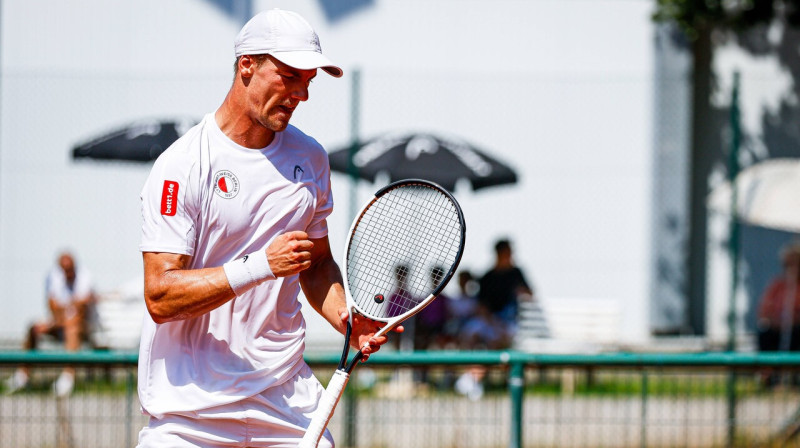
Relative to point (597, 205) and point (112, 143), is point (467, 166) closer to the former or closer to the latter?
point (597, 205)

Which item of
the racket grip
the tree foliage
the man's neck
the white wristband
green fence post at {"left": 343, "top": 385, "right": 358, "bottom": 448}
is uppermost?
the tree foliage

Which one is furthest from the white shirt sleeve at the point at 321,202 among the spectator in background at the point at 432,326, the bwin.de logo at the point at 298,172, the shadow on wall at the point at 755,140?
the shadow on wall at the point at 755,140

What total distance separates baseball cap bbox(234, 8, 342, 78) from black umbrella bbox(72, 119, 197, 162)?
6022 mm

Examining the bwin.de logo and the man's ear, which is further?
the bwin.de logo

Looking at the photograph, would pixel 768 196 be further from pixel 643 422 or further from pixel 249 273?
pixel 249 273

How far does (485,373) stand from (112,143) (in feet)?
15.3

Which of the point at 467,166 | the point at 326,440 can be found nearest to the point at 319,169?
the point at 326,440

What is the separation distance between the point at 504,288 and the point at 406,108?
5.80 feet

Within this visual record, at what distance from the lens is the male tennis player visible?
3246 mm

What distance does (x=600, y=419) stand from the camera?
6281mm

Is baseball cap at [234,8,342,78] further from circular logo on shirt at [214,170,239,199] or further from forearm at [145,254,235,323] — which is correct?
forearm at [145,254,235,323]

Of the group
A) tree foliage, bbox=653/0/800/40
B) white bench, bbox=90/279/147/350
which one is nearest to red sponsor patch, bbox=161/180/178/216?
white bench, bbox=90/279/147/350

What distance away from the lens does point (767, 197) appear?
29.8 feet


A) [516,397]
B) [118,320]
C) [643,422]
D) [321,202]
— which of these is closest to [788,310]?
[643,422]
